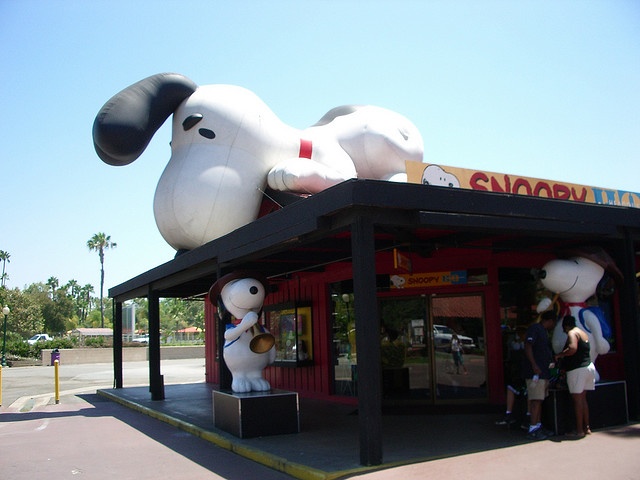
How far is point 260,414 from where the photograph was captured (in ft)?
28.7

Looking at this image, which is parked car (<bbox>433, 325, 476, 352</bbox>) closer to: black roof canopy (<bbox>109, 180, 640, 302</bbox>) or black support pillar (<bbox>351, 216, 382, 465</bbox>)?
black roof canopy (<bbox>109, 180, 640, 302</bbox>)

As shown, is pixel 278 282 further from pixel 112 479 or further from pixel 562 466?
pixel 562 466

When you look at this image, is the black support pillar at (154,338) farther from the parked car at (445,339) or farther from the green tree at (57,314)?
the green tree at (57,314)

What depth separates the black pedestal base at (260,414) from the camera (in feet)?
28.4

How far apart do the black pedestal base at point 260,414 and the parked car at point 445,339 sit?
10.4 ft

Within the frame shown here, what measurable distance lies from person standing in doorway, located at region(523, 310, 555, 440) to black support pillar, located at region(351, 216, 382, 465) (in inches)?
95.7

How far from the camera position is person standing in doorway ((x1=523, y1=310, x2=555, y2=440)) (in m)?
7.84

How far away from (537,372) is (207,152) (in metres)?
7.53

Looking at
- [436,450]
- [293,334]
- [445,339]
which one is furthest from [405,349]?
[436,450]

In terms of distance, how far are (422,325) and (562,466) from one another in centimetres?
495

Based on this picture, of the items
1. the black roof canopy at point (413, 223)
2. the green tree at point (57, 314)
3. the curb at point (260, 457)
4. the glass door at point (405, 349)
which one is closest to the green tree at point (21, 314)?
the green tree at point (57, 314)

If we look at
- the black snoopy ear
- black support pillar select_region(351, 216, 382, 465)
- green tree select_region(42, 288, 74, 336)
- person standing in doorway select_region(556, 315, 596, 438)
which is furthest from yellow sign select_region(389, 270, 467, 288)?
green tree select_region(42, 288, 74, 336)

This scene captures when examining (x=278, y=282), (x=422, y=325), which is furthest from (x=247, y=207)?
(x=422, y=325)

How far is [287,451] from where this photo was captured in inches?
301
